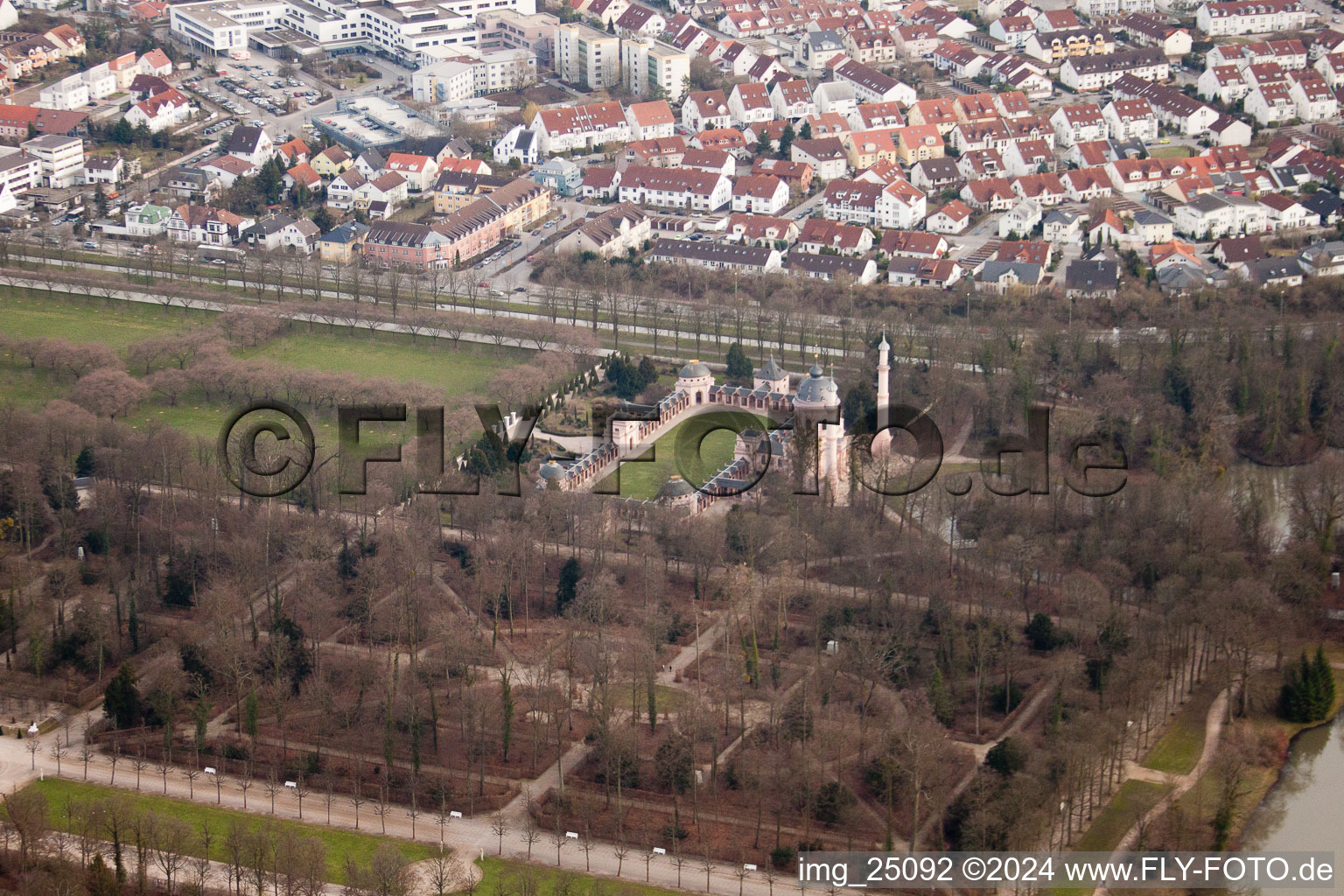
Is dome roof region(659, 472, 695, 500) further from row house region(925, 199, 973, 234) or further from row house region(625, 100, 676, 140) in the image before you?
row house region(625, 100, 676, 140)

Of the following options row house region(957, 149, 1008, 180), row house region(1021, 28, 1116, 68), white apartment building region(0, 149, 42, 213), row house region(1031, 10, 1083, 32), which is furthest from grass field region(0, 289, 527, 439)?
row house region(1031, 10, 1083, 32)

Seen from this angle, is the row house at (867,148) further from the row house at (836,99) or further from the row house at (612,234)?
the row house at (612,234)

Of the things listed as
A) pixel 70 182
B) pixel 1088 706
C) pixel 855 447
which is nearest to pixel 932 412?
pixel 855 447

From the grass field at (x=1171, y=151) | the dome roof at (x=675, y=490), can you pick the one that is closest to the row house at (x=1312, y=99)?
the grass field at (x=1171, y=151)

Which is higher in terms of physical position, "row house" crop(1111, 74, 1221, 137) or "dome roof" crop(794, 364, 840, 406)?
"row house" crop(1111, 74, 1221, 137)

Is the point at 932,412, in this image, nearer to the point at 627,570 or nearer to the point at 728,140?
the point at 627,570

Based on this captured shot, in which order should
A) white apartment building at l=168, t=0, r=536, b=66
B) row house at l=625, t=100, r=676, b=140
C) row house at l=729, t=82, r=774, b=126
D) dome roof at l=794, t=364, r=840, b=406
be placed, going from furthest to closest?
1. white apartment building at l=168, t=0, r=536, b=66
2. row house at l=729, t=82, r=774, b=126
3. row house at l=625, t=100, r=676, b=140
4. dome roof at l=794, t=364, r=840, b=406
